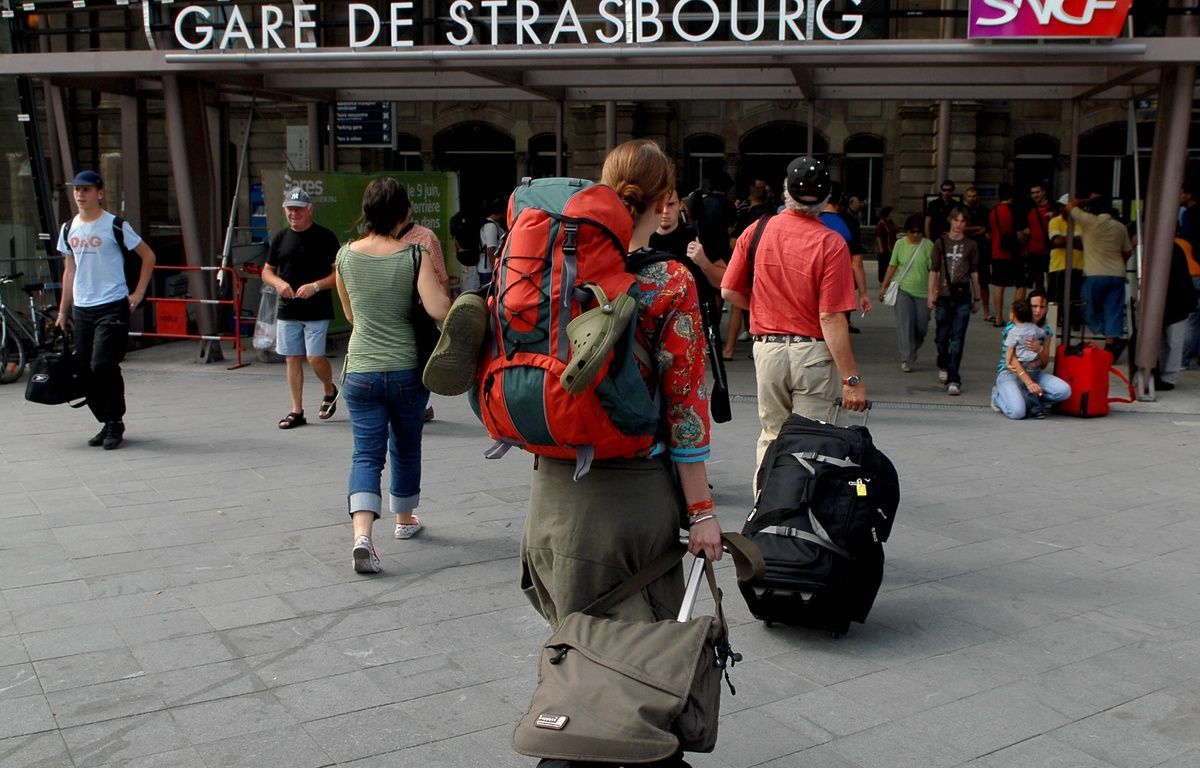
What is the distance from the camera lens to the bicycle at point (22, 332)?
11.4 metres

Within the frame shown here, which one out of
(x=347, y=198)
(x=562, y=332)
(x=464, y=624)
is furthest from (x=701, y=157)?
(x=562, y=332)

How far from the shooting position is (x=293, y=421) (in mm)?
9297

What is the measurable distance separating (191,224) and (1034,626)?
32.6ft

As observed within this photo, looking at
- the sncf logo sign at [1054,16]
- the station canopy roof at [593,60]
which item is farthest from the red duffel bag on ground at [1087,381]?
the sncf logo sign at [1054,16]

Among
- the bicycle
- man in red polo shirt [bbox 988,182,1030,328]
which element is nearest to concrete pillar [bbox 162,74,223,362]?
the bicycle

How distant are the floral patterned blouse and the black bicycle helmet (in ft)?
8.89

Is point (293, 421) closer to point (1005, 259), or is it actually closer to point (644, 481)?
point (644, 481)

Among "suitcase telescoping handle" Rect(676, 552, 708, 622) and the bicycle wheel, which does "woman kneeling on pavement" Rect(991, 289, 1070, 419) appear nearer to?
"suitcase telescoping handle" Rect(676, 552, 708, 622)

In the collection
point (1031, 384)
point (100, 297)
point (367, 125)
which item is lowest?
point (1031, 384)

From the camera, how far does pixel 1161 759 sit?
393 cm

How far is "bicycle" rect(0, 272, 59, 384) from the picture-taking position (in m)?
11.4

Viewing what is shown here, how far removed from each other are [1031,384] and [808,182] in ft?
17.4

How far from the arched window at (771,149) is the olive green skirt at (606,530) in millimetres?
26795

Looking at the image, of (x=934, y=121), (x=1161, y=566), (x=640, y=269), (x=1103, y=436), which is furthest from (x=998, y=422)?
(x=934, y=121)
